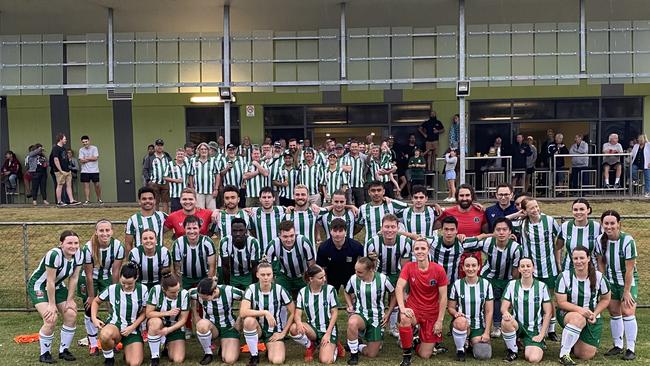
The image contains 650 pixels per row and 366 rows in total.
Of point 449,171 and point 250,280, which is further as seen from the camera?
point 449,171

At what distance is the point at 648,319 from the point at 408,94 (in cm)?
1113

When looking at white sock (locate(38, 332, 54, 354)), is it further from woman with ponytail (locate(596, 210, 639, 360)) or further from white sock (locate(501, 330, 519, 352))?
woman with ponytail (locate(596, 210, 639, 360))

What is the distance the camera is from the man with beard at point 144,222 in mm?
8133

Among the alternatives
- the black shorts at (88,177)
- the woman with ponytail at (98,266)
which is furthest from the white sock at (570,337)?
the black shorts at (88,177)

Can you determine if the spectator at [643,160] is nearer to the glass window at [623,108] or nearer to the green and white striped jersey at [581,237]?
the glass window at [623,108]

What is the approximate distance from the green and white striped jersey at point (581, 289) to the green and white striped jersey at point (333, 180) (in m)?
6.07

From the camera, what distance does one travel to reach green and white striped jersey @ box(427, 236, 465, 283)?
763 centimetres

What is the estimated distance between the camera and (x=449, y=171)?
16062 millimetres

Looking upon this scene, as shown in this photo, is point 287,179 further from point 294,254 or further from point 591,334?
point 591,334

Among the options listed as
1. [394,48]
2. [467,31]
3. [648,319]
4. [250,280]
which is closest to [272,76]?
[394,48]

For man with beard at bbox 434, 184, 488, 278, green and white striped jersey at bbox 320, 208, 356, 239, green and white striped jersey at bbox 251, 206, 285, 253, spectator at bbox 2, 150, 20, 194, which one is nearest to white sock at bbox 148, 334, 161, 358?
green and white striped jersey at bbox 251, 206, 285, 253

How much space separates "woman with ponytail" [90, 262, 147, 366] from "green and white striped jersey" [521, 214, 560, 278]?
4.37 m

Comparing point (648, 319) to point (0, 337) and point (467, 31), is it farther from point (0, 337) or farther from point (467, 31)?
point (467, 31)

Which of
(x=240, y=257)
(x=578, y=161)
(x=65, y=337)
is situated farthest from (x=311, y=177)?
(x=578, y=161)
